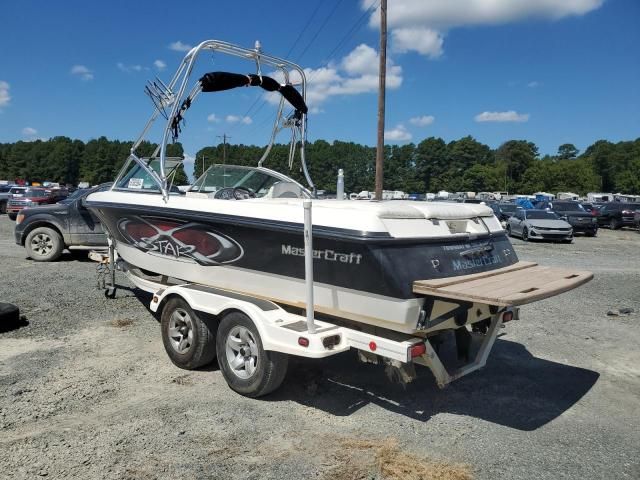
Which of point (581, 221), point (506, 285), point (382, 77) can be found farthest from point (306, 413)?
point (581, 221)

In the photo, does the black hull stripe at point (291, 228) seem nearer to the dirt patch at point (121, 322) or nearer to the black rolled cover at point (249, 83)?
the black rolled cover at point (249, 83)

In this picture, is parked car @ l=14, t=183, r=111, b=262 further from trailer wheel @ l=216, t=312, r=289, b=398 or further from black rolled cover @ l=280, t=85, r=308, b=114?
trailer wheel @ l=216, t=312, r=289, b=398

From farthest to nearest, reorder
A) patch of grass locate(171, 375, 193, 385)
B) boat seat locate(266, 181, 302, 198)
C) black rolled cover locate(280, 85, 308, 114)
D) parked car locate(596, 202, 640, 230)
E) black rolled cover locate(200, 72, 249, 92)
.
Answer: parked car locate(596, 202, 640, 230), black rolled cover locate(280, 85, 308, 114), boat seat locate(266, 181, 302, 198), black rolled cover locate(200, 72, 249, 92), patch of grass locate(171, 375, 193, 385)

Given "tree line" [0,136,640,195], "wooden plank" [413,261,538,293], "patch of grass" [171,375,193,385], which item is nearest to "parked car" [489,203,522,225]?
"wooden plank" [413,261,538,293]

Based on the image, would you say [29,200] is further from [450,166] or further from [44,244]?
[450,166]

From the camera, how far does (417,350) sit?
3914 mm

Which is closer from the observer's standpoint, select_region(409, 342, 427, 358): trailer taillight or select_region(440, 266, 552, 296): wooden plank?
select_region(440, 266, 552, 296): wooden plank

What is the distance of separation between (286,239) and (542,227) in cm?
1841

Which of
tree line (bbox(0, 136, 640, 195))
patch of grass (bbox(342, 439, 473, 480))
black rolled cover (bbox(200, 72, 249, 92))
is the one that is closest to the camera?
patch of grass (bbox(342, 439, 473, 480))

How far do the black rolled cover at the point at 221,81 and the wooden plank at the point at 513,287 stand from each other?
11.4 feet

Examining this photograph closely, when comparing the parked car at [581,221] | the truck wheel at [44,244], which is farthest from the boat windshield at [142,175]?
the parked car at [581,221]

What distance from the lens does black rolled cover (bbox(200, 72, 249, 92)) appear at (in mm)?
5829

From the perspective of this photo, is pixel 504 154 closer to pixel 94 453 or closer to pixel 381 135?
pixel 381 135

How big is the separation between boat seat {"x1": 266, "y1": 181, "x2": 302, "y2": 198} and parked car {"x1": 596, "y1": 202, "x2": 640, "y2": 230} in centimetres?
2923
